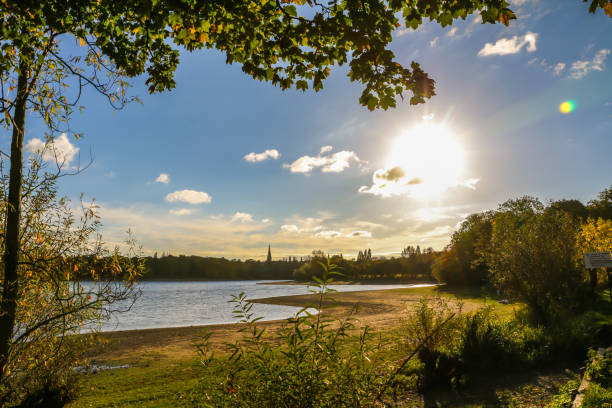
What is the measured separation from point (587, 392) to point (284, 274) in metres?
165

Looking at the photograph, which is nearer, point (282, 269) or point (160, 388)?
point (160, 388)

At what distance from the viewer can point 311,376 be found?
275 centimetres

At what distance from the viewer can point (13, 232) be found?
17.5 ft

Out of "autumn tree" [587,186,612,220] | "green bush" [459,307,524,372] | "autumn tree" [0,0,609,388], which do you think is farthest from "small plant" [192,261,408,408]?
"autumn tree" [587,186,612,220]

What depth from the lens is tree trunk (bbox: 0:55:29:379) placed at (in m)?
5.19

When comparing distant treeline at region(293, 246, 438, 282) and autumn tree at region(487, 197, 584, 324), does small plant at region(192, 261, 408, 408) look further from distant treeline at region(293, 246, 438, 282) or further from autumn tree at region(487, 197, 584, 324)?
distant treeline at region(293, 246, 438, 282)

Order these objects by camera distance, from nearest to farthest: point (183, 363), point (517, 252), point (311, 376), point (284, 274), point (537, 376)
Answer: point (311, 376)
point (537, 376)
point (183, 363)
point (517, 252)
point (284, 274)

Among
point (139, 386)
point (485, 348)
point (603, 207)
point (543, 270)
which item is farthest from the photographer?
point (603, 207)

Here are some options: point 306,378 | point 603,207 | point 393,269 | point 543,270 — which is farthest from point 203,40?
point 393,269

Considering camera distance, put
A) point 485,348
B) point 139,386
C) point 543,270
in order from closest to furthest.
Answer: point 485,348 < point 139,386 < point 543,270

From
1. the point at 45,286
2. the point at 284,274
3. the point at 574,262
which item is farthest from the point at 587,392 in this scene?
the point at 284,274

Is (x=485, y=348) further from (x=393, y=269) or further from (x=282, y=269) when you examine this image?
(x=282, y=269)

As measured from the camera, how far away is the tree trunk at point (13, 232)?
17.0ft

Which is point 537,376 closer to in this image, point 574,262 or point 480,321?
point 480,321
